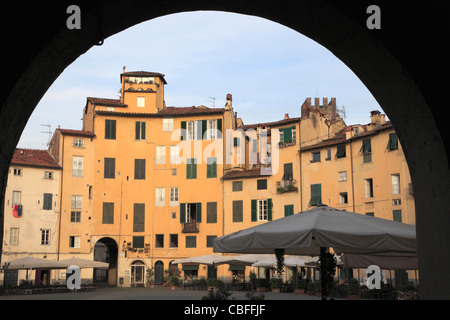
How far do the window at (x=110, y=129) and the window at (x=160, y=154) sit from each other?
4.47 meters

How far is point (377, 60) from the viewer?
4117 mm

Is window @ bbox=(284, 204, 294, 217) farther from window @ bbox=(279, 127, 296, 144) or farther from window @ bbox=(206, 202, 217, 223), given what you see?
window @ bbox=(206, 202, 217, 223)

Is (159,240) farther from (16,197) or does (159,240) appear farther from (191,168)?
(16,197)

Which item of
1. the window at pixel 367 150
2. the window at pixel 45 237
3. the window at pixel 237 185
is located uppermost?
the window at pixel 367 150

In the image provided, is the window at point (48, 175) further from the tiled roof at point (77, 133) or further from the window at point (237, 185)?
the window at point (237, 185)

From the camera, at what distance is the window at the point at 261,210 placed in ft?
158

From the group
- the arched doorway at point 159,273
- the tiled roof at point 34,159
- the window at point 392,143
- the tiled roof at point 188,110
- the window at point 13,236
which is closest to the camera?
the window at point 392,143

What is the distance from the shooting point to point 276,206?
157 ft

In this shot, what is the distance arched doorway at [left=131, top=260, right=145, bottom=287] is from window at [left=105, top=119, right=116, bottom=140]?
12327 mm

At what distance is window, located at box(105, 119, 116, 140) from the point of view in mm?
51912

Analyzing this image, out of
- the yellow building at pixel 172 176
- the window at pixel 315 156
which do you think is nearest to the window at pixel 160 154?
the yellow building at pixel 172 176
